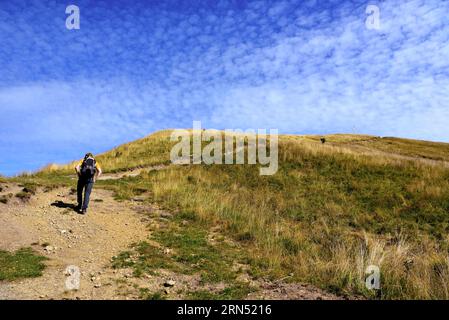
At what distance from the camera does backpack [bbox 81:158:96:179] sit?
1306 centimetres

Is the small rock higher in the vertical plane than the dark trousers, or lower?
lower

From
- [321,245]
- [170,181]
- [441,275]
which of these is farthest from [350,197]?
[441,275]

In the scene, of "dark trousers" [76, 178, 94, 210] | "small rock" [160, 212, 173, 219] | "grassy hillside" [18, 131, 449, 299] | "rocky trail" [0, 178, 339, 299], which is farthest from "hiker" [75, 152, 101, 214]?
"grassy hillside" [18, 131, 449, 299]

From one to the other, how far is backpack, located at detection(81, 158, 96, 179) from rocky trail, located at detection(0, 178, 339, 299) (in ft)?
4.40

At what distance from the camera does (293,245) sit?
36.3ft

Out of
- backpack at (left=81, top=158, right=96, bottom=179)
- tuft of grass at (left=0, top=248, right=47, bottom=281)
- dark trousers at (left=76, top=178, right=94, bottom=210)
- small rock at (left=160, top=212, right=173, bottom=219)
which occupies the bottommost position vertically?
tuft of grass at (left=0, top=248, right=47, bottom=281)

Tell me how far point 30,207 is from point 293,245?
356 inches

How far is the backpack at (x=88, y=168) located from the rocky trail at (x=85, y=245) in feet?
4.40

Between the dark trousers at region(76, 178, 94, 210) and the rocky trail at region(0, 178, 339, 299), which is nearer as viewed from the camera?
the rocky trail at region(0, 178, 339, 299)

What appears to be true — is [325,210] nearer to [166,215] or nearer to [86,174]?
[166,215]

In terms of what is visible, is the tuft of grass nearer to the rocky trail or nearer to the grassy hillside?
the rocky trail

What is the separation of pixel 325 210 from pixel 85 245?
10492 mm

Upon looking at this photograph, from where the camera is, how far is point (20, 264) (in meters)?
8.67

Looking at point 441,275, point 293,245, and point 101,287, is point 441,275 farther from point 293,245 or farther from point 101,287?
point 101,287
